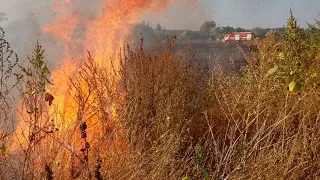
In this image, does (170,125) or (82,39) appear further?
(82,39)

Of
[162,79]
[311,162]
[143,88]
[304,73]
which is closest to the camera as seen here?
[311,162]

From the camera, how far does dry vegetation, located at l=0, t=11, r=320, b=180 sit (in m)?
4.16

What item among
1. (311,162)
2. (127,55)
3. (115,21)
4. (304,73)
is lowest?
(311,162)

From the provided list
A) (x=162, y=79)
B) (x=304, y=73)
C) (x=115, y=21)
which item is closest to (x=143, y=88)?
(x=162, y=79)

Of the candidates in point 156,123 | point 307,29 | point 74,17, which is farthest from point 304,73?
point 74,17

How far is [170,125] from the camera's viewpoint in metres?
6.21

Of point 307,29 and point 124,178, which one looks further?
point 307,29

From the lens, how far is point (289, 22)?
8.60m

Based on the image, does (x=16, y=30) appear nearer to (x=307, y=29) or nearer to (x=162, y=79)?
(x=307, y=29)

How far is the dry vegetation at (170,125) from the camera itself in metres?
4.16

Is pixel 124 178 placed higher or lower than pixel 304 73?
lower

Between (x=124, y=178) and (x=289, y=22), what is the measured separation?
560 centimetres

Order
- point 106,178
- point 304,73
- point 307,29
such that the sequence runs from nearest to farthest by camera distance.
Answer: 1. point 106,178
2. point 304,73
3. point 307,29

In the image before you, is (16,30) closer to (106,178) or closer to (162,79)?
(162,79)
